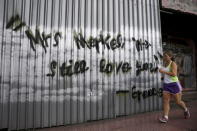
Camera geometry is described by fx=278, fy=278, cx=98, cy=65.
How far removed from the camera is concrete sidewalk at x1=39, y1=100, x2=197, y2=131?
245 inches

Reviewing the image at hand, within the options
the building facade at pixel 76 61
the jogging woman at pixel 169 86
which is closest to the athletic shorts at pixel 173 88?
the jogging woman at pixel 169 86

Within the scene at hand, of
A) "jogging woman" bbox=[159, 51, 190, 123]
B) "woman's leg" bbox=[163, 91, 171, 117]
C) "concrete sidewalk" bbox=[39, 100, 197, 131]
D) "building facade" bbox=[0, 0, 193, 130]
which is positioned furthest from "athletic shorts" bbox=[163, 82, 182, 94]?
"building facade" bbox=[0, 0, 193, 130]

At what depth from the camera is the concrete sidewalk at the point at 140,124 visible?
6.22 metres

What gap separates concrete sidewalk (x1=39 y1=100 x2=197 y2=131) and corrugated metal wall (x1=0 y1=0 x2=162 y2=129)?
314 mm

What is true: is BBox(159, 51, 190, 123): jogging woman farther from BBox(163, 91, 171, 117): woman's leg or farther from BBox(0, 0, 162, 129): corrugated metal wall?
BBox(0, 0, 162, 129): corrugated metal wall

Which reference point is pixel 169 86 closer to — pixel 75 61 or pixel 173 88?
pixel 173 88

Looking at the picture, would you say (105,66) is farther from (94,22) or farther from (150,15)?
(150,15)

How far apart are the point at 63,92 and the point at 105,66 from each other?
1397 mm

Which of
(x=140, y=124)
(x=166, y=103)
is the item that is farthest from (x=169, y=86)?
(x=140, y=124)

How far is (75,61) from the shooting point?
6.76 metres

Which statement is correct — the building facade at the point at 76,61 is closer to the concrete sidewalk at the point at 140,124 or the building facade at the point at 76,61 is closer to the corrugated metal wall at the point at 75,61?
the corrugated metal wall at the point at 75,61

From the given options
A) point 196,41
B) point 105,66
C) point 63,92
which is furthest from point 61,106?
point 196,41

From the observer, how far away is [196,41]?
12805 mm

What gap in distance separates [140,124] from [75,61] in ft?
7.12
